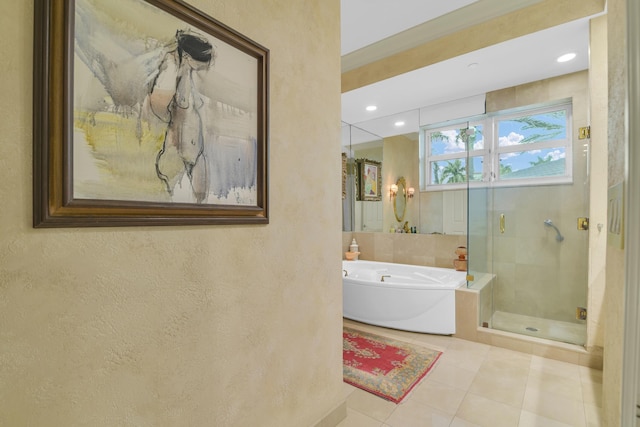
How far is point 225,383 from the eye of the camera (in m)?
1.13

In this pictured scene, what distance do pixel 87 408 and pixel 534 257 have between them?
3749mm

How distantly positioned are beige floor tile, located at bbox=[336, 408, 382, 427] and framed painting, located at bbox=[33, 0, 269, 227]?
1.33m

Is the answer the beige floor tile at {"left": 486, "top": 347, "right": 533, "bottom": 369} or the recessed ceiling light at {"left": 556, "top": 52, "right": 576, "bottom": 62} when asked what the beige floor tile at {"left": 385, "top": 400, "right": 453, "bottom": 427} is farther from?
the recessed ceiling light at {"left": 556, "top": 52, "right": 576, "bottom": 62}

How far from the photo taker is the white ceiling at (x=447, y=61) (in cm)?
235

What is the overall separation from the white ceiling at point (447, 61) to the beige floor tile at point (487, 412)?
2.67 m

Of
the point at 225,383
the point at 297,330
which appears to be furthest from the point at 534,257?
the point at 225,383

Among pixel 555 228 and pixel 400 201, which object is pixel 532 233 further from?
pixel 400 201

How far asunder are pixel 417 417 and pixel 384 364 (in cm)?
58

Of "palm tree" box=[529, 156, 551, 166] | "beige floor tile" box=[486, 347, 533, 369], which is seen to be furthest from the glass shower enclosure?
"beige floor tile" box=[486, 347, 533, 369]

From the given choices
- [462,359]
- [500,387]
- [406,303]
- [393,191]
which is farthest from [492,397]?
[393,191]

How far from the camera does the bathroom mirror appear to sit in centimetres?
439

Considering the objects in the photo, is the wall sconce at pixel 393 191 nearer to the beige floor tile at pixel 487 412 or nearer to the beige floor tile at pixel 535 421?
the beige floor tile at pixel 487 412

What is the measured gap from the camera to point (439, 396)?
193 centimetres

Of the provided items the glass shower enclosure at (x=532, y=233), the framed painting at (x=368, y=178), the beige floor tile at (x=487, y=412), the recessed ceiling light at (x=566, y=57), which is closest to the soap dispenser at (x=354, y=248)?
the framed painting at (x=368, y=178)
